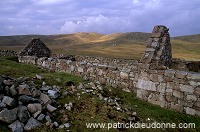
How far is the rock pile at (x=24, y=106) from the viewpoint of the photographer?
764 cm

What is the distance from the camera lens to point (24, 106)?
8.14 metres

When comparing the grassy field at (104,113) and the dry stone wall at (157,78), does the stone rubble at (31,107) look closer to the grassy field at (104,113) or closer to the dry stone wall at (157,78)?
the grassy field at (104,113)

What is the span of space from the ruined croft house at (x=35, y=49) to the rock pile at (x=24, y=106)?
17.5m

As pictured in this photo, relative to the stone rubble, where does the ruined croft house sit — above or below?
above

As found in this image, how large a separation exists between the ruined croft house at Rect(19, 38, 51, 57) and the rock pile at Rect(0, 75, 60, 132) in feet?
57.4

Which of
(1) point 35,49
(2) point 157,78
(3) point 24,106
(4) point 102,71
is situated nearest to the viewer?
(3) point 24,106

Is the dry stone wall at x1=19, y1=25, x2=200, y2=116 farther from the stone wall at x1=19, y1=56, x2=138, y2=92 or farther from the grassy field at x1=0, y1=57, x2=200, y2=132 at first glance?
the grassy field at x1=0, y1=57, x2=200, y2=132

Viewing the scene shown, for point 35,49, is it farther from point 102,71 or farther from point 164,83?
point 164,83

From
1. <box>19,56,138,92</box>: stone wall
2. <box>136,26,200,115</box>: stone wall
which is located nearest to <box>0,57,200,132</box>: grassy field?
<box>136,26,200,115</box>: stone wall

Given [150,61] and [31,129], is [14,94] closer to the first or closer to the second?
[31,129]

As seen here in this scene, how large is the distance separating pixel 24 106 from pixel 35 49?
65.7ft

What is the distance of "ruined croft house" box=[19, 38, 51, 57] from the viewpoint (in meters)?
26.4

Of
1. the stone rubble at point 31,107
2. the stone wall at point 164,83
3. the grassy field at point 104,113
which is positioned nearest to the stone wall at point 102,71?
the stone wall at point 164,83

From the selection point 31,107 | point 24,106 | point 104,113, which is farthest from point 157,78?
point 24,106
